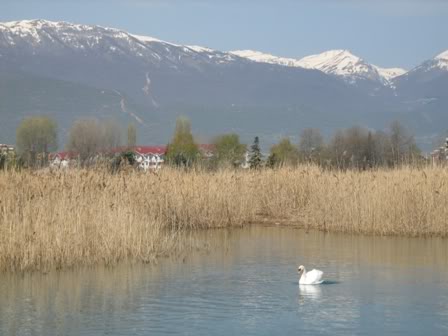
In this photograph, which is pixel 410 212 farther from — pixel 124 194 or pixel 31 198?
pixel 31 198

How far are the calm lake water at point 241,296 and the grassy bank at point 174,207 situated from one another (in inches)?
22.0

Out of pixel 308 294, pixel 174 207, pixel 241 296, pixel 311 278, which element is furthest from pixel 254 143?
pixel 241 296

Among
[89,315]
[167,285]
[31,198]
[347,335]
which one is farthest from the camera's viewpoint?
[31,198]

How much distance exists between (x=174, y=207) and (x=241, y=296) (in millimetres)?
8228

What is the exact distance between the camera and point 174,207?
21016mm

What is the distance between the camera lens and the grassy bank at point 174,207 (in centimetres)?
1477

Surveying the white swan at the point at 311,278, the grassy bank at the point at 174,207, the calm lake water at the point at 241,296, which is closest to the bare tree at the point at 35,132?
the grassy bank at the point at 174,207

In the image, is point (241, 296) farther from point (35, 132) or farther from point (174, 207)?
point (35, 132)

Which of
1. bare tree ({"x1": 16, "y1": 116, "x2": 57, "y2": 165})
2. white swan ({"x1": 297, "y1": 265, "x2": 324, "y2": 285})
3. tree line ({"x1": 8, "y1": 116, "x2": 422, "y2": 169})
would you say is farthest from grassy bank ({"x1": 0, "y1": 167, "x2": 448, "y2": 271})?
bare tree ({"x1": 16, "y1": 116, "x2": 57, "y2": 165})

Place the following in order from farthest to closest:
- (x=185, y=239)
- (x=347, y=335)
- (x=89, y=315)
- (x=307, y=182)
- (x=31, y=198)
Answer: (x=307, y=182), (x=185, y=239), (x=31, y=198), (x=89, y=315), (x=347, y=335)

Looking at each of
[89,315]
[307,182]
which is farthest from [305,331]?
[307,182]

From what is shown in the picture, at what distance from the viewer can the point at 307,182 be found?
23.2 meters

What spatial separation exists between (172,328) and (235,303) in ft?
5.56

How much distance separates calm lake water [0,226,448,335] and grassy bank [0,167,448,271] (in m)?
0.56
